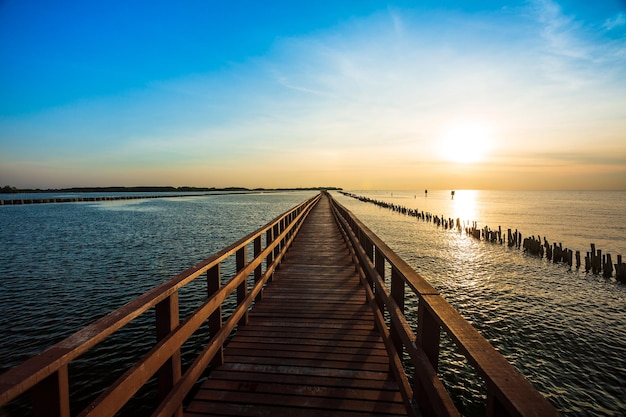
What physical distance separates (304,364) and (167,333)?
198 centimetres

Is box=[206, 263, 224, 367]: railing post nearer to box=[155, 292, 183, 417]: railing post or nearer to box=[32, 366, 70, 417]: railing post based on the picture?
box=[155, 292, 183, 417]: railing post

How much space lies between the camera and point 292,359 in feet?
13.7

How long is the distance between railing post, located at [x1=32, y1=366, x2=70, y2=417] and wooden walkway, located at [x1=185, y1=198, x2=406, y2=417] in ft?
6.20

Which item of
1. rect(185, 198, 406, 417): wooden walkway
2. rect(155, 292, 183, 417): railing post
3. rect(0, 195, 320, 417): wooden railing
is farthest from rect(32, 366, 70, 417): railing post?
rect(185, 198, 406, 417): wooden walkway

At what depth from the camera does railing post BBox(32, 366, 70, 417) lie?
1.51 metres

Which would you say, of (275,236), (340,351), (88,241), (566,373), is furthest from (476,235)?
(88,241)

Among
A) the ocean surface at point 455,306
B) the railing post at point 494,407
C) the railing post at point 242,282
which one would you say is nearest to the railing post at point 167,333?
the railing post at point 242,282

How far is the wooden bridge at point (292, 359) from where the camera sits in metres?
1.56

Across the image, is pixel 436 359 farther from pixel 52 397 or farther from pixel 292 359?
pixel 52 397

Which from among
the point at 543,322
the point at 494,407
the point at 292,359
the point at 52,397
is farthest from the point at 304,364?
the point at 543,322

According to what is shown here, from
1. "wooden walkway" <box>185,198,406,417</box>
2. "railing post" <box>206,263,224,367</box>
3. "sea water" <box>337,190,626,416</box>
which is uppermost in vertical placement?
"railing post" <box>206,263,224,367</box>

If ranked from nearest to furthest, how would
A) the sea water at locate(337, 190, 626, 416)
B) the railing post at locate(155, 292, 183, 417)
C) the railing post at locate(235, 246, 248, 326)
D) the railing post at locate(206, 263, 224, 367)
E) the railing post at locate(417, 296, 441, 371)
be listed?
the railing post at locate(417, 296, 441, 371) → the railing post at locate(155, 292, 183, 417) → the railing post at locate(206, 263, 224, 367) → the railing post at locate(235, 246, 248, 326) → the sea water at locate(337, 190, 626, 416)

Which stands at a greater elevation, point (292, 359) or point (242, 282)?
point (242, 282)

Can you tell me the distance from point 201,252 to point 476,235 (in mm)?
23732
